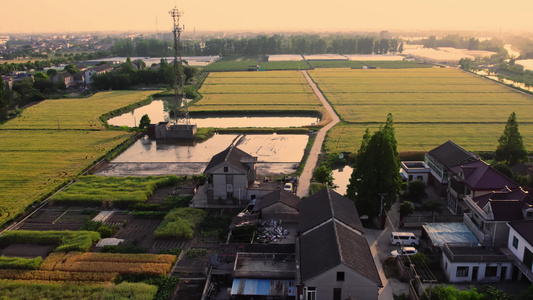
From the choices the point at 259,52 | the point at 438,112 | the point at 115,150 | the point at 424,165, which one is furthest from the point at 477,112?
the point at 259,52

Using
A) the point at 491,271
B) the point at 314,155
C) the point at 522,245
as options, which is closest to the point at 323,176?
the point at 314,155

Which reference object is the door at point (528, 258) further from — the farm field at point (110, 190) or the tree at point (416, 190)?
the farm field at point (110, 190)

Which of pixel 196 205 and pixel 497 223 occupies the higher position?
pixel 497 223

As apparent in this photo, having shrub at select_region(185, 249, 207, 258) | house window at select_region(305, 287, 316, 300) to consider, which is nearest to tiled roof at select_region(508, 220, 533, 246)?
house window at select_region(305, 287, 316, 300)

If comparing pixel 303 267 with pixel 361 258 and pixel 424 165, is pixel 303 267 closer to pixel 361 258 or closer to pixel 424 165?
pixel 361 258

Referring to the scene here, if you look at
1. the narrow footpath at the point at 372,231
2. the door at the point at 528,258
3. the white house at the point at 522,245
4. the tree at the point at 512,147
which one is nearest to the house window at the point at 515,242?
the white house at the point at 522,245
